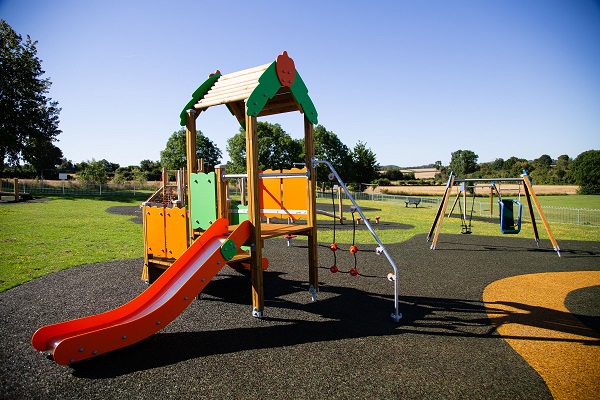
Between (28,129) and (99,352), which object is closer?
(99,352)

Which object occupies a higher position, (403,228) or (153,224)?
(153,224)

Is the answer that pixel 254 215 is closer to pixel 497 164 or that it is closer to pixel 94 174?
pixel 94 174

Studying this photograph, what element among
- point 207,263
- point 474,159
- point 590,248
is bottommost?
point 590,248

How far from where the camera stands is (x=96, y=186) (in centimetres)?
4603

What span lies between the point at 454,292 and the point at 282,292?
322 centimetres

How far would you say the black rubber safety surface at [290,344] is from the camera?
133 inches

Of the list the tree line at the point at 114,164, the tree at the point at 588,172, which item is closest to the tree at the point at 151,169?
the tree line at the point at 114,164

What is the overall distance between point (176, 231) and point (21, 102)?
48.0 metres

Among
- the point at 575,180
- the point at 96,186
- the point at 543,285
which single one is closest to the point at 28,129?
the point at 96,186

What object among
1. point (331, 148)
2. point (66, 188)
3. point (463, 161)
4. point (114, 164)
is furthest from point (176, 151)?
point (463, 161)

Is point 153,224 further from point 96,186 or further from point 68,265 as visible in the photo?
point 96,186

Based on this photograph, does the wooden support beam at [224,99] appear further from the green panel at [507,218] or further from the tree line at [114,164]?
the tree line at [114,164]

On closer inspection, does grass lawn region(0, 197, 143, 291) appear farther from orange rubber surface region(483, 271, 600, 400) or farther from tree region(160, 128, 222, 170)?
tree region(160, 128, 222, 170)

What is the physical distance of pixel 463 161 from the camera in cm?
10700
